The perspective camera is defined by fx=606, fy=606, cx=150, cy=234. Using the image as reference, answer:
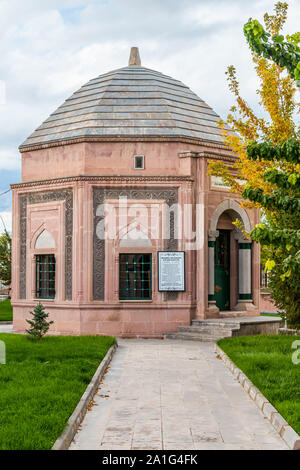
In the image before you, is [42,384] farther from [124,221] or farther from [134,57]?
[134,57]

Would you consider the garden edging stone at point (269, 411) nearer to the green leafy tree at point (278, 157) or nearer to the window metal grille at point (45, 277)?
the green leafy tree at point (278, 157)

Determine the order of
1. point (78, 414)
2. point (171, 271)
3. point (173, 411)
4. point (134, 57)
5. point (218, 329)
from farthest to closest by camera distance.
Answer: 1. point (134, 57)
2. point (171, 271)
3. point (218, 329)
4. point (173, 411)
5. point (78, 414)

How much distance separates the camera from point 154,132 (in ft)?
64.6

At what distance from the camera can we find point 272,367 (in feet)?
39.5

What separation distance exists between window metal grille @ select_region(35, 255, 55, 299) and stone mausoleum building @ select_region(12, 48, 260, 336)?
0.11ft

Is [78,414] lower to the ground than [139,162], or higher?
lower

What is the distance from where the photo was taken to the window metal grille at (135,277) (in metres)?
19.3

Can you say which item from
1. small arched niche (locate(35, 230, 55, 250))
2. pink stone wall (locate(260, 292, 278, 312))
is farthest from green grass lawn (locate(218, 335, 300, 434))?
pink stone wall (locate(260, 292, 278, 312))

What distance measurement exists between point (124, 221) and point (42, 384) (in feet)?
30.9

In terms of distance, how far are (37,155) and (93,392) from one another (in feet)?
40.7

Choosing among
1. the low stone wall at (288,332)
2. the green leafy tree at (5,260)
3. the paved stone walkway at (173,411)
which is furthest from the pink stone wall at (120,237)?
the green leafy tree at (5,260)

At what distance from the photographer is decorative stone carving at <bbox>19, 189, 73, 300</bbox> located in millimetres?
19453

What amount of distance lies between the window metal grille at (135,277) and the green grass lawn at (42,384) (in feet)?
8.69

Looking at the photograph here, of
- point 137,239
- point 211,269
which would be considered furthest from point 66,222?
point 211,269
